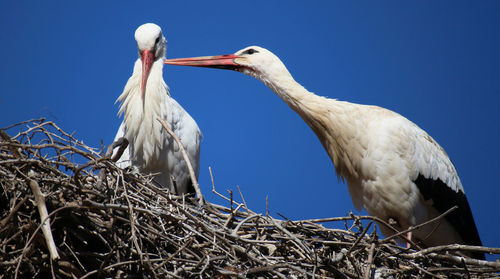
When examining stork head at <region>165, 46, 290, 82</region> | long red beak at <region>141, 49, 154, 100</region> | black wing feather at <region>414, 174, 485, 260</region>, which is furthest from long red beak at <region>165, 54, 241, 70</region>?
black wing feather at <region>414, 174, 485, 260</region>

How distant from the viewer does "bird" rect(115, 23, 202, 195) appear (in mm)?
2691

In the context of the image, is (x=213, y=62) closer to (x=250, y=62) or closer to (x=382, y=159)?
(x=250, y=62)

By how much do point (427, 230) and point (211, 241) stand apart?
123 centimetres

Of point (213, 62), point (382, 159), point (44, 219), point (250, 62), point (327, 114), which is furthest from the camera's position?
point (213, 62)

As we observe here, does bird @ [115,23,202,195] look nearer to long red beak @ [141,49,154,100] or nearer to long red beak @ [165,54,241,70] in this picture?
long red beak @ [141,49,154,100]

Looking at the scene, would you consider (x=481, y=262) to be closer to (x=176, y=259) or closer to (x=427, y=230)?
(x=427, y=230)

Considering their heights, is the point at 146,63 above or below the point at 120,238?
above

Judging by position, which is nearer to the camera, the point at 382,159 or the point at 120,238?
the point at 120,238

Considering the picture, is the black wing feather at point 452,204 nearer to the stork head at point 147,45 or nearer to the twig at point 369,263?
the twig at point 369,263

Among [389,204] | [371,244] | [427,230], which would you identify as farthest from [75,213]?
[427,230]

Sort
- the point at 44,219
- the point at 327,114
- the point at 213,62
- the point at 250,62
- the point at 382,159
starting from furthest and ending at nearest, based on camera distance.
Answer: the point at 213,62 < the point at 250,62 < the point at 327,114 < the point at 382,159 < the point at 44,219

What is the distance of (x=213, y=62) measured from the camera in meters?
2.65

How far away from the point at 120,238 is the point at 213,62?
128 centimetres

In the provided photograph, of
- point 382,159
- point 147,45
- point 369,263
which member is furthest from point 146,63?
point 369,263
